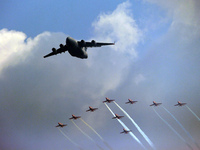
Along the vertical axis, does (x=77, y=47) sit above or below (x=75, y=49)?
above

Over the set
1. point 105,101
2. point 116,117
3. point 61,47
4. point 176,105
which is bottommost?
point 176,105

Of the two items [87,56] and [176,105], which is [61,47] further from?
[176,105]

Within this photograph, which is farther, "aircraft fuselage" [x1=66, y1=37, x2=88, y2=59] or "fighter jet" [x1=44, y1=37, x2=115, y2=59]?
"fighter jet" [x1=44, y1=37, x2=115, y2=59]

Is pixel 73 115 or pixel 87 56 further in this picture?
pixel 73 115

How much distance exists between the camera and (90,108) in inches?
4104

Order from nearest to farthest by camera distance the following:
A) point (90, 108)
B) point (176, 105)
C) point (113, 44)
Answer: point (113, 44) < point (90, 108) < point (176, 105)

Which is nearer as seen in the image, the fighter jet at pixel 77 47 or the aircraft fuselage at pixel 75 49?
the aircraft fuselage at pixel 75 49

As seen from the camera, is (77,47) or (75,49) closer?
(75,49)

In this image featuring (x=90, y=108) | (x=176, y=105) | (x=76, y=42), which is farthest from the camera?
(x=176, y=105)

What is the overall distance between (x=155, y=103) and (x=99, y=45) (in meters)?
37.6

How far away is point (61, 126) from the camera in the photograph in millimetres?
108938

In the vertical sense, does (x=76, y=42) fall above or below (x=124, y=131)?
above

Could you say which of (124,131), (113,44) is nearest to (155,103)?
(124,131)

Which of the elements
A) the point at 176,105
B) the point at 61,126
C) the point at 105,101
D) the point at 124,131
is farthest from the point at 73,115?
the point at 176,105
